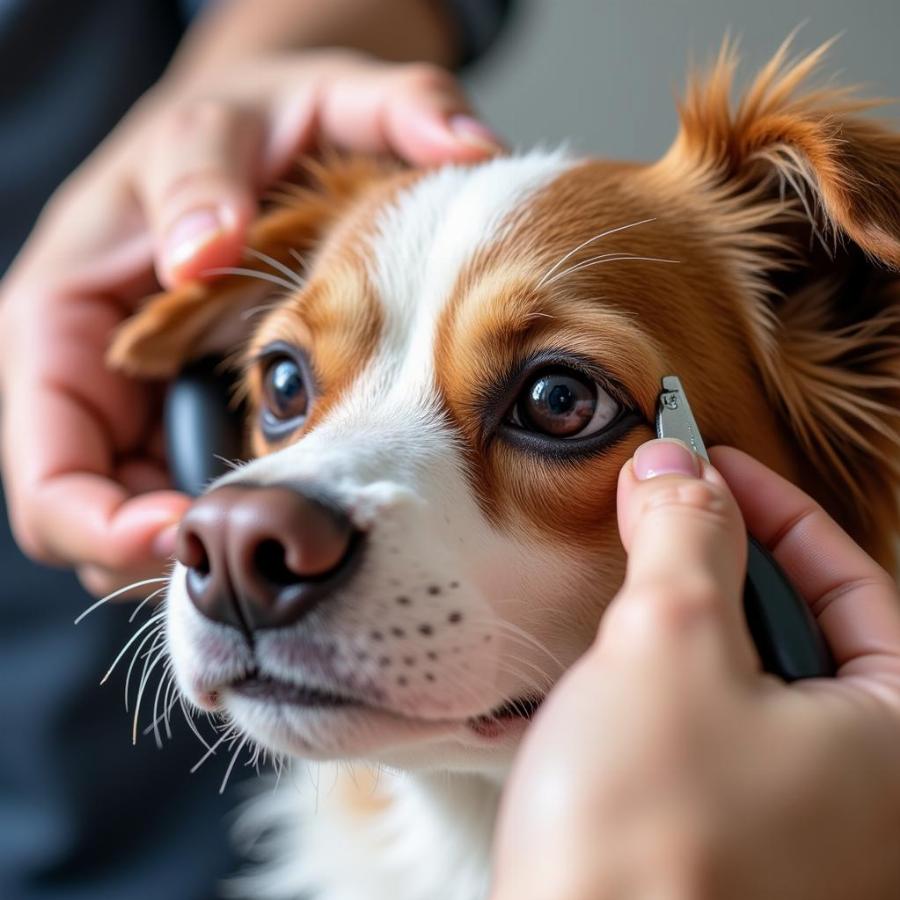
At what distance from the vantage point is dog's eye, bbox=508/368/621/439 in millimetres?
879

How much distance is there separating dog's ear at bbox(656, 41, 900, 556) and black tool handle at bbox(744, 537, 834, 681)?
0.35 m

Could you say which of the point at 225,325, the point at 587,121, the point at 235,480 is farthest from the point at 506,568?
the point at 587,121

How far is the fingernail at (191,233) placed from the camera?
45.7 inches

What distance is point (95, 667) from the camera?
1424mm

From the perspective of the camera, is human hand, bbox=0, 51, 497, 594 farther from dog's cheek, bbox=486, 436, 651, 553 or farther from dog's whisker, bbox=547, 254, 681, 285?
dog's cheek, bbox=486, 436, 651, 553

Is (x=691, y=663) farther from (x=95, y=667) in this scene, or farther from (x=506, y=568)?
(x=95, y=667)

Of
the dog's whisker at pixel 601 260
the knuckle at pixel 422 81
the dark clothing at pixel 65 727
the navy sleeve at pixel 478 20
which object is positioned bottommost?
the dark clothing at pixel 65 727

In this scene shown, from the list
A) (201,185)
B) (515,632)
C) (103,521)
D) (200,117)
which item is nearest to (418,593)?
(515,632)

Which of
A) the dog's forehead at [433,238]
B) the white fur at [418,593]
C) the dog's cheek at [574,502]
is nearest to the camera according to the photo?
the white fur at [418,593]

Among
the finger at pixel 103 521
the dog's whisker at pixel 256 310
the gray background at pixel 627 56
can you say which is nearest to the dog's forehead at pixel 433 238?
the dog's whisker at pixel 256 310

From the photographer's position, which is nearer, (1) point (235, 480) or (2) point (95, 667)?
(1) point (235, 480)

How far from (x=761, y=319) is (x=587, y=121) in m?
1.53

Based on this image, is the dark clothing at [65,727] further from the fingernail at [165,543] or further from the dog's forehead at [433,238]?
the dog's forehead at [433,238]

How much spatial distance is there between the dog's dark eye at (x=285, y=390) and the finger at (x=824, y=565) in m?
0.46
